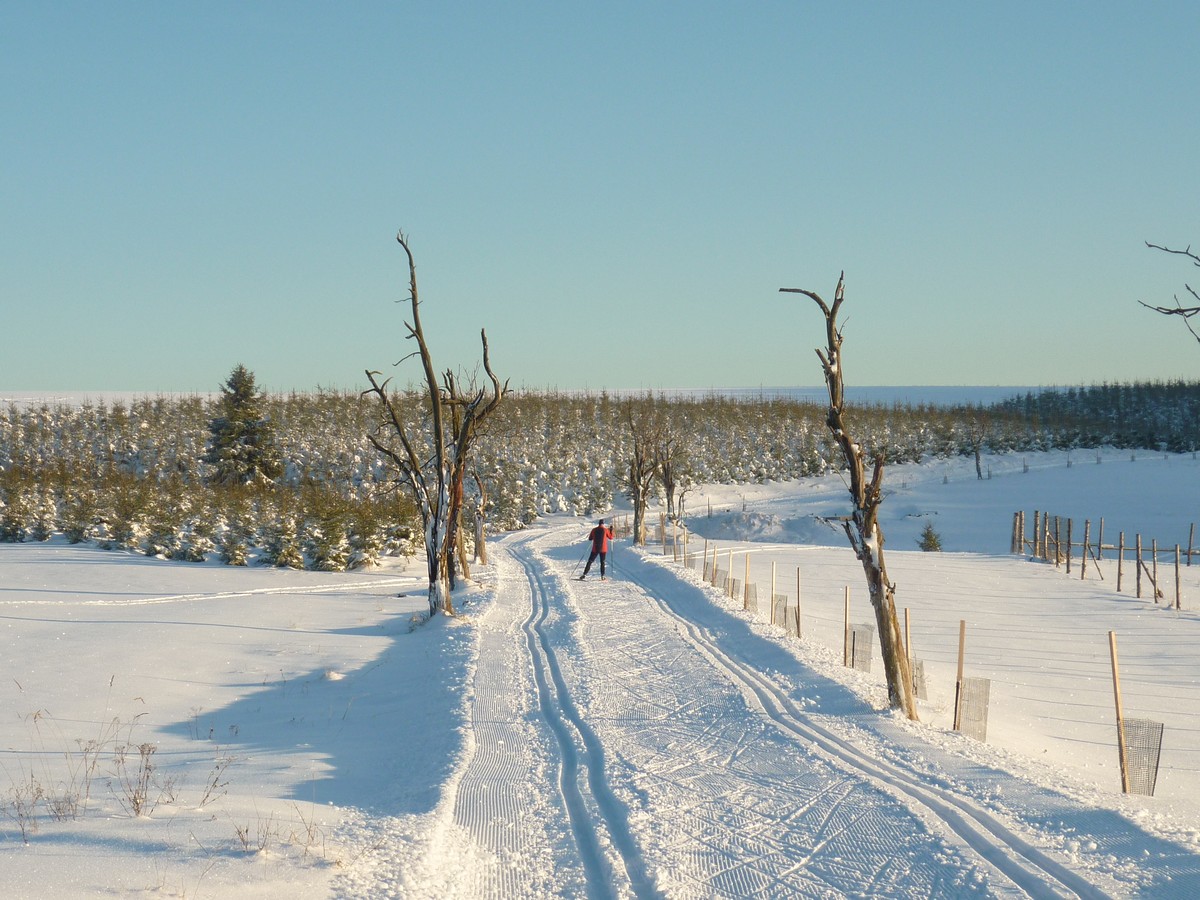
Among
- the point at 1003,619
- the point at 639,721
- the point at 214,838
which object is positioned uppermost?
the point at 214,838

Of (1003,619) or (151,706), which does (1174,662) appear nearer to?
(1003,619)

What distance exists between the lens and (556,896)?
525 centimetres

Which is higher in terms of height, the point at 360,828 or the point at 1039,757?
the point at 360,828

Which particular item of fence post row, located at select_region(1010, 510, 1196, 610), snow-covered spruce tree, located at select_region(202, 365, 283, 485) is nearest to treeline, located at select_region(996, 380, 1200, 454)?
fence post row, located at select_region(1010, 510, 1196, 610)

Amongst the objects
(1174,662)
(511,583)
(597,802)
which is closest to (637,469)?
(511,583)

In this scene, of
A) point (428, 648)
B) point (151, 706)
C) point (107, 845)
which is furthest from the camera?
point (428, 648)

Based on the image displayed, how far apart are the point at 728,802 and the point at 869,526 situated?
191 inches

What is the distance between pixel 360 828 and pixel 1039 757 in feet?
24.6

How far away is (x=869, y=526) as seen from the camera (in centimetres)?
1086

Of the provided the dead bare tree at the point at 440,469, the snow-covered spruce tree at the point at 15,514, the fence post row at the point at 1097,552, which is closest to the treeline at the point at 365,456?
the snow-covered spruce tree at the point at 15,514

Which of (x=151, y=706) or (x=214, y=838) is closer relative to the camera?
(x=214, y=838)

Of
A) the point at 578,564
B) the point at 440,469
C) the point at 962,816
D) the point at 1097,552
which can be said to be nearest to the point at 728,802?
the point at 962,816

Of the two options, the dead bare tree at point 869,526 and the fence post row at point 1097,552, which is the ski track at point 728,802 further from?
the fence post row at point 1097,552

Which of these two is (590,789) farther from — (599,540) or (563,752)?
(599,540)
